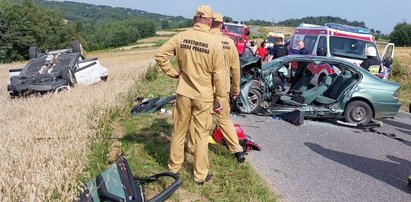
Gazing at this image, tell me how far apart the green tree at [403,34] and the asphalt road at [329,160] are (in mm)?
86430

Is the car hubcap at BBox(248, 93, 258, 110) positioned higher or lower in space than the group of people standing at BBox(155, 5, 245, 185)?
lower

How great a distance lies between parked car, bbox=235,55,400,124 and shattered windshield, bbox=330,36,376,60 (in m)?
4.81

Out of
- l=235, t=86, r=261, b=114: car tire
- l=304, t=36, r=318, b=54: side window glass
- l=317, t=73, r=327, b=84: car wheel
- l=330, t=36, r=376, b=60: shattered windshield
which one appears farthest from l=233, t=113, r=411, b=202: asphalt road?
l=304, t=36, r=318, b=54: side window glass

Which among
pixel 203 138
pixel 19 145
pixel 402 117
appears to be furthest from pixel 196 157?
pixel 402 117

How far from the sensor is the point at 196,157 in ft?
15.1

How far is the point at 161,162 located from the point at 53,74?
6.97m

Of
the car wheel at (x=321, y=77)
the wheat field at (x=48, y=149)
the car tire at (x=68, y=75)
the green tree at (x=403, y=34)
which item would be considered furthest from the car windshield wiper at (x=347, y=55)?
the green tree at (x=403, y=34)

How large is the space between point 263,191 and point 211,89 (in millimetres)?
1346

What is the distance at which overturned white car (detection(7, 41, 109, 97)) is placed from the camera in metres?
10.3

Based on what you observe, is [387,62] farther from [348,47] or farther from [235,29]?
[235,29]

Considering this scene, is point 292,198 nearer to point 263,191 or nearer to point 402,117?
point 263,191

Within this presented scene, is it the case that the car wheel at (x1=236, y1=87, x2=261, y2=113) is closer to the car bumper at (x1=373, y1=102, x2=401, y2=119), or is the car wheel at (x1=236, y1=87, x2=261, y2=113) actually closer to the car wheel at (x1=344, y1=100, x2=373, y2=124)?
the car wheel at (x1=344, y1=100, x2=373, y2=124)

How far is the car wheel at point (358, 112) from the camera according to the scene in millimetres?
8445

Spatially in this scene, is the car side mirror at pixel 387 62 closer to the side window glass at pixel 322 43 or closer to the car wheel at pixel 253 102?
the side window glass at pixel 322 43
